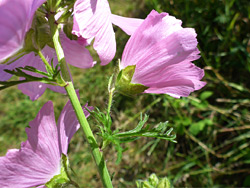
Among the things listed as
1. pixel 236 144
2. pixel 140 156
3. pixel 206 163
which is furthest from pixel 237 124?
pixel 140 156

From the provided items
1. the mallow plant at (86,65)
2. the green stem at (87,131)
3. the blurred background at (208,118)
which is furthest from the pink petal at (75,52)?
the blurred background at (208,118)

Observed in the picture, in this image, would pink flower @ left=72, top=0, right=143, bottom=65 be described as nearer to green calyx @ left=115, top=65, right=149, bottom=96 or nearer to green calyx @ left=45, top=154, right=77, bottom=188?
green calyx @ left=115, top=65, right=149, bottom=96

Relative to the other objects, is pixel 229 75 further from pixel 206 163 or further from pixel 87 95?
pixel 87 95

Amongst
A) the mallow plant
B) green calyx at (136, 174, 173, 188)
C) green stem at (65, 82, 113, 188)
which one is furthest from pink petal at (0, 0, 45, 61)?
green calyx at (136, 174, 173, 188)

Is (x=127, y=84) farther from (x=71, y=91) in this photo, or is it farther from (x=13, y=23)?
(x=13, y=23)

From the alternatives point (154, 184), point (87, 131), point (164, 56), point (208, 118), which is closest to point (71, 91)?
point (87, 131)

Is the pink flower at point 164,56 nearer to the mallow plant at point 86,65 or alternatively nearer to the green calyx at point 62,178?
the mallow plant at point 86,65
